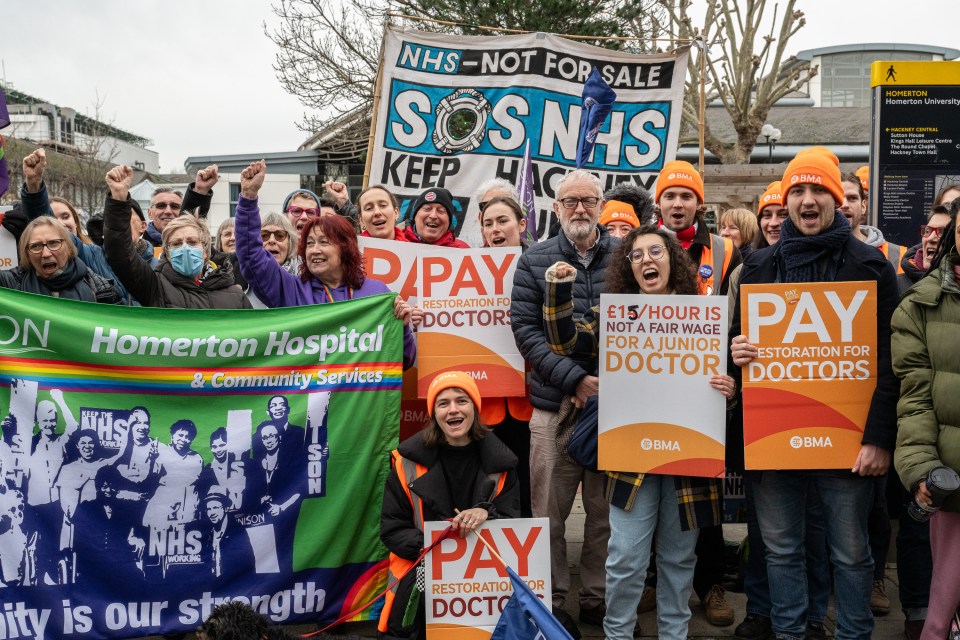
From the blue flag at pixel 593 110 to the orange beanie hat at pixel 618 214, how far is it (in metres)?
0.94

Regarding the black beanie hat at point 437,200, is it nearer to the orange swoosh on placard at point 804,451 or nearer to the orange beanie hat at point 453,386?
the orange beanie hat at point 453,386

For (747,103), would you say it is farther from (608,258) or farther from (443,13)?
(608,258)

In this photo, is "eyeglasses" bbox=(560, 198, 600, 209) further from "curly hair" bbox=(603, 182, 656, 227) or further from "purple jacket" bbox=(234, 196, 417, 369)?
"curly hair" bbox=(603, 182, 656, 227)

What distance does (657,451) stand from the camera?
4.06m

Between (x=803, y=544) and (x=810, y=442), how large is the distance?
535 mm

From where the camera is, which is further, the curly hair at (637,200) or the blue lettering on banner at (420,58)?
the blue lettering on banner at (420,58)

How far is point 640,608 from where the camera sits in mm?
4852

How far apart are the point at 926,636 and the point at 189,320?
357 cm

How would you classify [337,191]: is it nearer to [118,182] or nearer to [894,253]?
[118,182]

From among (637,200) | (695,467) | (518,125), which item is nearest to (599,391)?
(695,467)

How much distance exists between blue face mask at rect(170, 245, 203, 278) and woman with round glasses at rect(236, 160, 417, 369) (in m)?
0.31

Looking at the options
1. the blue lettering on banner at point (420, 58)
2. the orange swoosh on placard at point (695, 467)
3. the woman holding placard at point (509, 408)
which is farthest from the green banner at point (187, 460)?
the blue lettering on banner at point (420, 58)

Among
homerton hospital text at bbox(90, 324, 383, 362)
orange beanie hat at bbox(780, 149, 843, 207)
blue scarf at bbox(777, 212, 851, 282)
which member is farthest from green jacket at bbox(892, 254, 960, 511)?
homerton hospital text at bbox(90, 324, 383, 362)

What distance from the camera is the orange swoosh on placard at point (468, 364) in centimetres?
482
